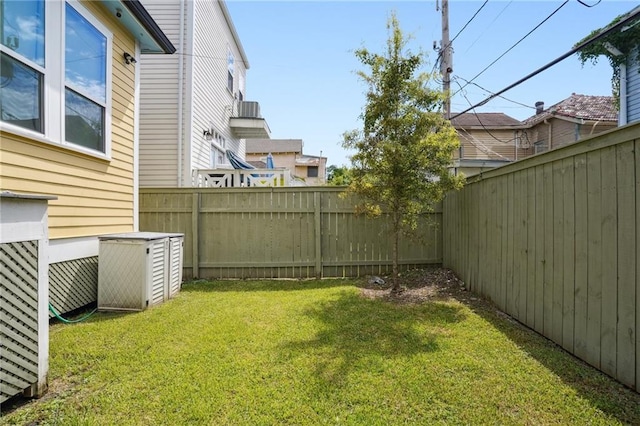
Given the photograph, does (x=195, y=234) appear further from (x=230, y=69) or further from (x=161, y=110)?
(x=230, y=69)

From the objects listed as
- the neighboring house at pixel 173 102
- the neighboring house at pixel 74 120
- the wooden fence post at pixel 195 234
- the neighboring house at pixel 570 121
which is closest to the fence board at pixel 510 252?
the wooden fence post at pixel 195 234

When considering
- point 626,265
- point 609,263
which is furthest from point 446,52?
point 626,265

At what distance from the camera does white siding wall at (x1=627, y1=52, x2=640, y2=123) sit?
868cm

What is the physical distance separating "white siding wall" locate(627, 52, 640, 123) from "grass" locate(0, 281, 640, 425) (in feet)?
30.1

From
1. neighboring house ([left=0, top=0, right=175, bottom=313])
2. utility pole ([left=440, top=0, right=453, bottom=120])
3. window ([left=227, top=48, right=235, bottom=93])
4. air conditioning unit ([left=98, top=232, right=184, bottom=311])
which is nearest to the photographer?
neighboring house ([left=0, top=0, right=175, bottom=313])

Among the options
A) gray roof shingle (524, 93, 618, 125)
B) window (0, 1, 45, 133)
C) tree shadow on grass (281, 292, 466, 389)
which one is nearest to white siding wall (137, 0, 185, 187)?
window (0, 1, 45, 133)

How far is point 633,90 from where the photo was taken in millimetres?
8820

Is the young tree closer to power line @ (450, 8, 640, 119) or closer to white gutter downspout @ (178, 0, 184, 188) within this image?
power line @ (450, 8, 640, 119)

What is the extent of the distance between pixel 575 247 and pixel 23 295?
14.2 ft

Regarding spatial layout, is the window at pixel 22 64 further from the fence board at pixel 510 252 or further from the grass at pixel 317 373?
the fence board at pixel 510 252

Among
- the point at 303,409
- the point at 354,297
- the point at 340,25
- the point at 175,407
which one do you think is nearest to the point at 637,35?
the point at 340,25

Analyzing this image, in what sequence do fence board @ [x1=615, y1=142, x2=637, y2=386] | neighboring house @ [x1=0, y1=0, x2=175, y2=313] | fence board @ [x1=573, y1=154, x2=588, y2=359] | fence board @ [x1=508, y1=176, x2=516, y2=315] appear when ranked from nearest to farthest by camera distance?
fence board @ [x1=615, y1=142, x2=637, y2=386], fence board @ [x1=573, y1=154, x2=588, y2=359], neighboring house @ [x1=0, y1=0, x2=175, y2=313], fence board @ [x1=508, y1=176, x2=516, y2=315]

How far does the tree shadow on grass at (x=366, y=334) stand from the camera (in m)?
2.70

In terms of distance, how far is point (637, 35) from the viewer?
8.51m
